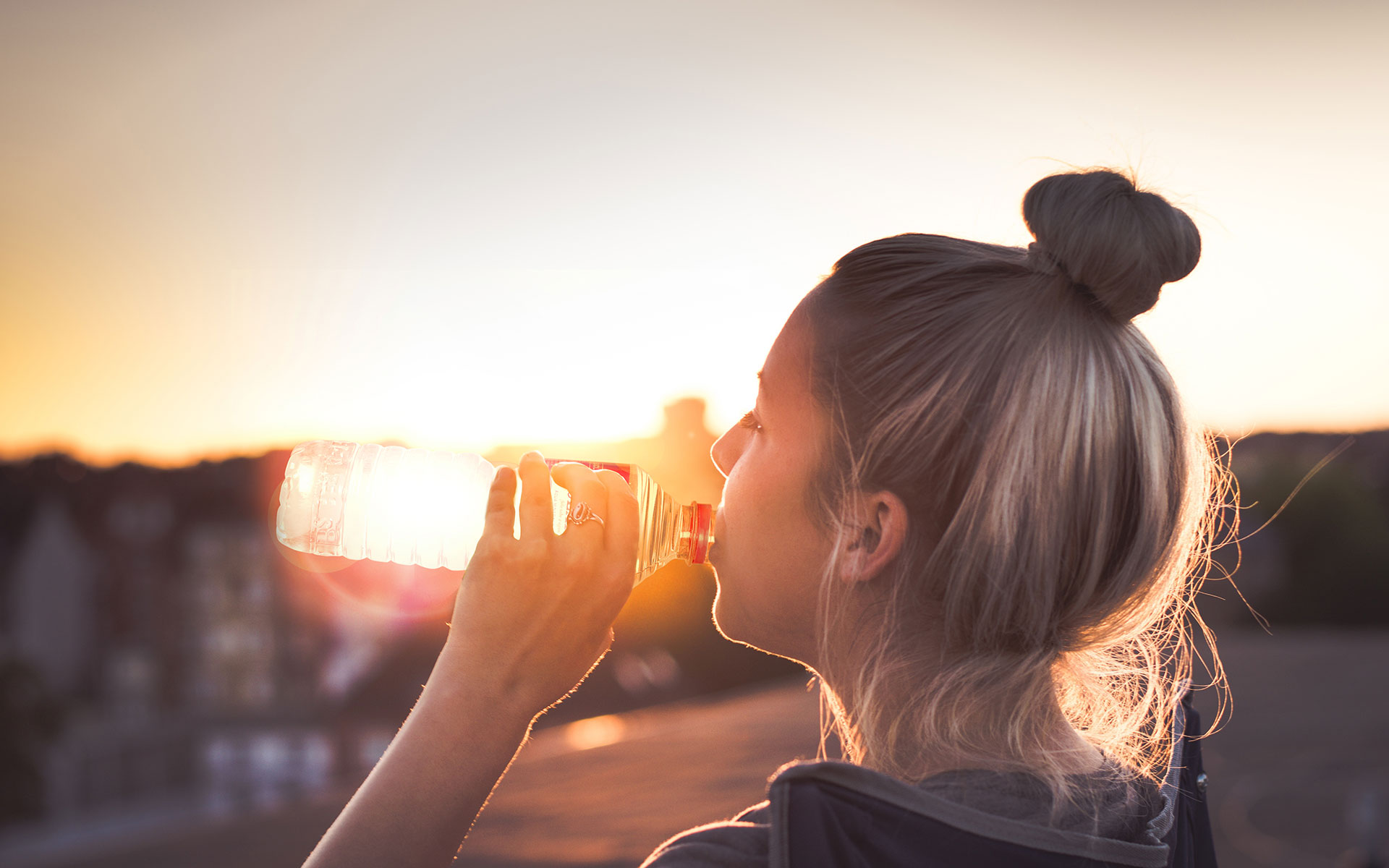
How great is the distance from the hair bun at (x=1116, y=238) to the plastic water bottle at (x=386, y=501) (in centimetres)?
209

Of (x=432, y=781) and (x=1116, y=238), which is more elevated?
(x=1116, y=238)

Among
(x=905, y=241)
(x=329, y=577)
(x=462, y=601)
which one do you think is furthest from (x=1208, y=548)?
(x=329, y=577)

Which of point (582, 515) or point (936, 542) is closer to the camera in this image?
point (936, 542)

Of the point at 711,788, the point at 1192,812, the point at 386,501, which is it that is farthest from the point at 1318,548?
the point at 1192,812

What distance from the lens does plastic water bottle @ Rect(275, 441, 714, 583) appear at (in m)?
3.32

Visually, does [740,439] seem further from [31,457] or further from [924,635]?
[31,457]

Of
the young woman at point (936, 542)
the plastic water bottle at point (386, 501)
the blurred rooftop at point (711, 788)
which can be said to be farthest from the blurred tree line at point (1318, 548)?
the young woman at point (936, 542)

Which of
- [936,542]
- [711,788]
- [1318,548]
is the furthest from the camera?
[1318,548]

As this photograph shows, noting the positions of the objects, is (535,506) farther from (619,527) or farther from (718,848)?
(718,848)

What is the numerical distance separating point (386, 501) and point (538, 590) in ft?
7.09

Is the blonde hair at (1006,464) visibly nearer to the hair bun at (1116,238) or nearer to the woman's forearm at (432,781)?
the hair bun at (1116,238)

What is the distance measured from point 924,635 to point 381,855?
0.89m

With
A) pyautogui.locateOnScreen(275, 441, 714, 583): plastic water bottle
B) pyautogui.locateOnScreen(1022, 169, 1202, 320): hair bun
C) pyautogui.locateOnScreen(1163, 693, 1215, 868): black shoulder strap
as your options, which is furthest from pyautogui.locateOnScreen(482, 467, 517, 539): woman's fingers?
pyautogui.locateOnScreen(275, 441, 714, 583): plastic water bottle

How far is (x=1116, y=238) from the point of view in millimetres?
1494
